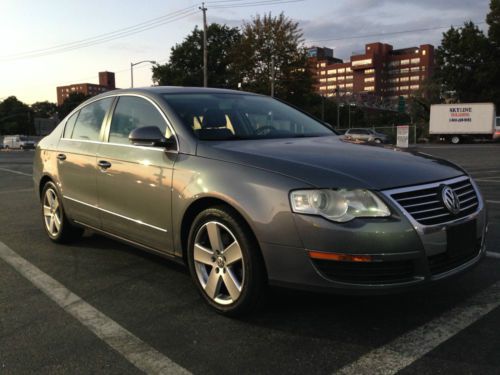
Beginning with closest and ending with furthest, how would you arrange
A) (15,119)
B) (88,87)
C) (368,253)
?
(368,253)
(15,119)
(88,87)

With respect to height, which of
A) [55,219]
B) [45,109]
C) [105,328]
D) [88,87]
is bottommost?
[105,328]

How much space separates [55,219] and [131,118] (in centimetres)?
176

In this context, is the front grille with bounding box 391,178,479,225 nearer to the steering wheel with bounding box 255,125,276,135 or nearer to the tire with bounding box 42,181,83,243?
the steering wheel with bounding box 255,125,276,135

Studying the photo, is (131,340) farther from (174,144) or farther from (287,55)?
(287,55)

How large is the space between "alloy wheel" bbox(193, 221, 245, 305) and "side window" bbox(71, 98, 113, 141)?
180 centimetres

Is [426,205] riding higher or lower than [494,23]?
lower

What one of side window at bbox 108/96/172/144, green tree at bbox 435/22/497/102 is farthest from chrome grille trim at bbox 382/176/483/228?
green tree at bbox 435/22/497/102

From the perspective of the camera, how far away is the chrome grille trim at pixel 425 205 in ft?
9.38

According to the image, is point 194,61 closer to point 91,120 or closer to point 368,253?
point 91,120

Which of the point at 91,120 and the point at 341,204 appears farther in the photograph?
the point at 91,120

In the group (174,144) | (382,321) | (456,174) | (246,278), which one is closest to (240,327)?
(246,278)

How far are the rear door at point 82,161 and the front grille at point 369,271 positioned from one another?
8.16 ft

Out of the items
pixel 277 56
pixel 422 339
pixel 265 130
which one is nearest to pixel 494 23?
pixel 277 56

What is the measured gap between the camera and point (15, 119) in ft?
356
